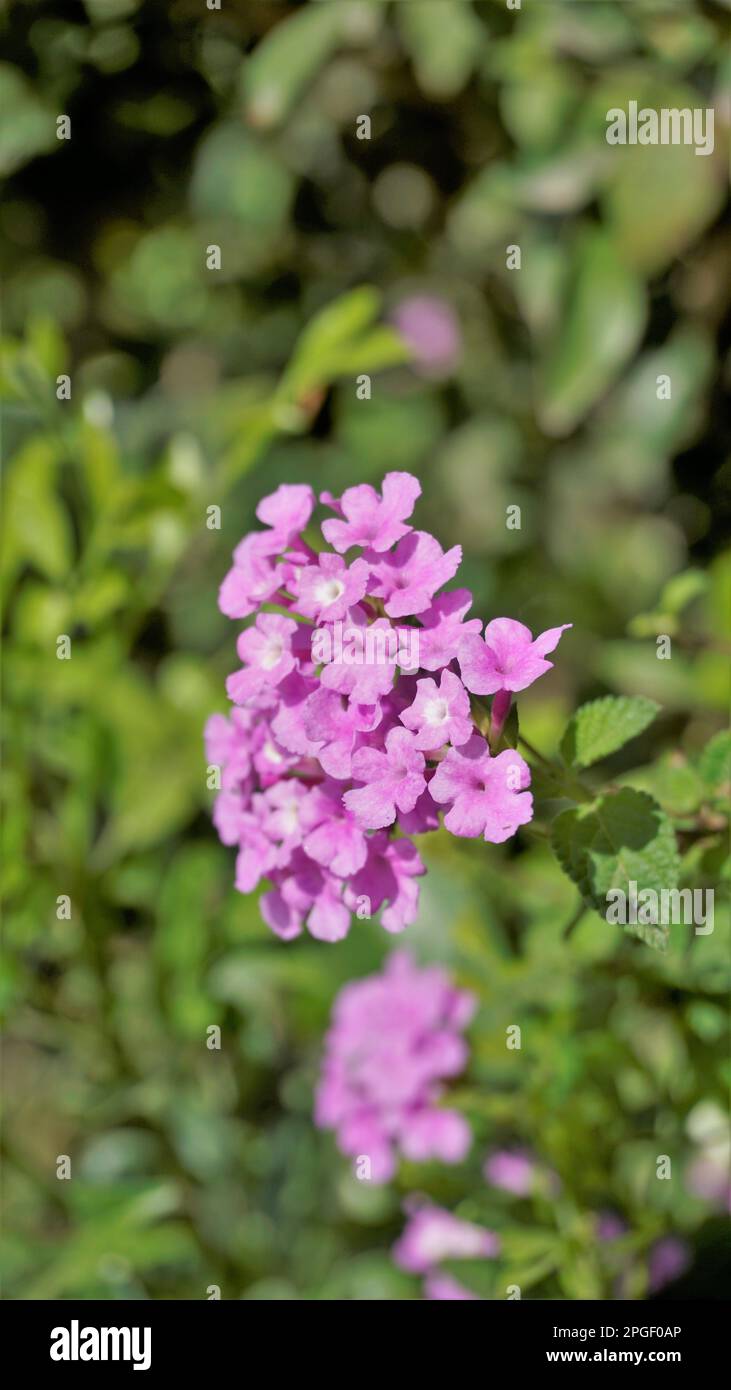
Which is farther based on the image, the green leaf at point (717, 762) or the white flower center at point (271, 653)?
the green leaf at point (717, 762)

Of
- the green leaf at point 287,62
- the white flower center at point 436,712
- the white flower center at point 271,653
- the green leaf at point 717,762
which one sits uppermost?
the green leaf at point 287,62

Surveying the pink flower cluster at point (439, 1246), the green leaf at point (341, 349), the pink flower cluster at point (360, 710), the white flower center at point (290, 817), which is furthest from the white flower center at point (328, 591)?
the pink flower cluster at point (439, 1246)

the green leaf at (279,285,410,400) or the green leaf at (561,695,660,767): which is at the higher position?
the green leaf at (279,285,410,400)

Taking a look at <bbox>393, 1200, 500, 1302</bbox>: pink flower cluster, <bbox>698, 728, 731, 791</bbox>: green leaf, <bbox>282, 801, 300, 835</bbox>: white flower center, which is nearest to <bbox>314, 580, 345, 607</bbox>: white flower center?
<bbox>282, 801, 300, 835</bbox>: white flower center

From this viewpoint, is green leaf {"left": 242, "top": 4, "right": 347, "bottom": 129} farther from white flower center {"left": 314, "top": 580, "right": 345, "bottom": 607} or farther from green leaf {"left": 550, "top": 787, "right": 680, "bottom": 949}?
green leaf {"left": 550, "top": 787, "right": 680, "bottom": 949}

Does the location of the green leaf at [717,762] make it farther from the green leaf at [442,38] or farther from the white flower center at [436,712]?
the green leaf at [442,38]

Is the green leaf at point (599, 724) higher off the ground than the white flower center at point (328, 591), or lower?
lower
